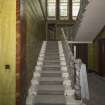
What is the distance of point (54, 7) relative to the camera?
16516mm

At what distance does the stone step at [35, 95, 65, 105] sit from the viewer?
17.7ft

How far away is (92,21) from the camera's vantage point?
34.0 feet

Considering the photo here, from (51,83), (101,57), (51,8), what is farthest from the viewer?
(51,8)

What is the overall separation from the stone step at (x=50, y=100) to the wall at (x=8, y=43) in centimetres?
129

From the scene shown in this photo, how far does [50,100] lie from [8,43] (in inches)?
72.9

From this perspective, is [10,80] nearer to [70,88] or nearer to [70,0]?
[70,88]

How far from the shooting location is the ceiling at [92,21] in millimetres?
8781

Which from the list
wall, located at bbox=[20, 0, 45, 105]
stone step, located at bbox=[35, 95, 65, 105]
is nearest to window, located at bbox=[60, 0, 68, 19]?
wall, located at bbox=[20, 0, 45, 105]

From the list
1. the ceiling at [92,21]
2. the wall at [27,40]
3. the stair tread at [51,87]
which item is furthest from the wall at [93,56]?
the wall at [27,40]

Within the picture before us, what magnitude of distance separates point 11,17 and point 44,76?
327 cm

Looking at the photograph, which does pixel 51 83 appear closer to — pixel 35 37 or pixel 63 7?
pixel 35 37

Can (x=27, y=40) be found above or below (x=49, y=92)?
A: above

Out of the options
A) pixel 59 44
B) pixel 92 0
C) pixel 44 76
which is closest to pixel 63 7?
pixel 59 44

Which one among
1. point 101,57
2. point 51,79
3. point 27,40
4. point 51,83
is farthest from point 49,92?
point 101,57
